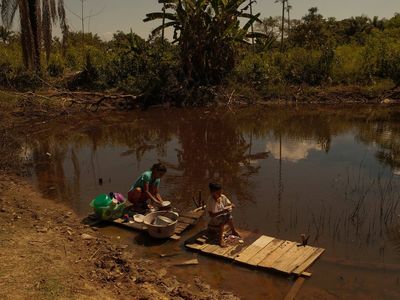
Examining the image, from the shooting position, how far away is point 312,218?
7230 mm

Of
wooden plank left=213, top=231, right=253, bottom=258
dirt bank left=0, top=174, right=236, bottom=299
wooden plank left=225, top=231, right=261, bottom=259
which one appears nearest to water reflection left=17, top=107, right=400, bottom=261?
wooden plank left=225, top=231, right=261, bottom=259

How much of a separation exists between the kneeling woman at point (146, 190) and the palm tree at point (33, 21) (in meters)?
11.3

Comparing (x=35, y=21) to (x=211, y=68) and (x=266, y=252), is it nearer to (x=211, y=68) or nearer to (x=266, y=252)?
(x=211, y=68)

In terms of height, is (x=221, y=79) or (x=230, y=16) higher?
(x=230, y=16)

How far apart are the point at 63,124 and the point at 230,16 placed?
890cm

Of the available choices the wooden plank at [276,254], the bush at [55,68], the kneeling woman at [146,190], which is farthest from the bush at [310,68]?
the wooden plank at [276,254]

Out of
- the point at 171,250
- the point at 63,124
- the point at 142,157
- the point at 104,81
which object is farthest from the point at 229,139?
the point at 104,81

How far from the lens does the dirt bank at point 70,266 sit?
450 cm

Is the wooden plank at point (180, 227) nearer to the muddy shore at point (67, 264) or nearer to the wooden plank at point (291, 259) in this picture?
the muddy shore at point (67, 264)

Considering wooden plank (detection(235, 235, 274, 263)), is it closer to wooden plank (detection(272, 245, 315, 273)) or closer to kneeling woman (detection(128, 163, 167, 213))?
wooden plank (detection(272, 245, 315, 273))

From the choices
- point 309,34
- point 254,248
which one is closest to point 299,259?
point 254,248

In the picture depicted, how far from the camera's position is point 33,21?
65.2ft

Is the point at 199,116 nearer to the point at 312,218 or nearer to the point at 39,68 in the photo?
the point at 39,68

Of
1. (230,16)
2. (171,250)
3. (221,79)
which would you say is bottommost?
(171,250)
